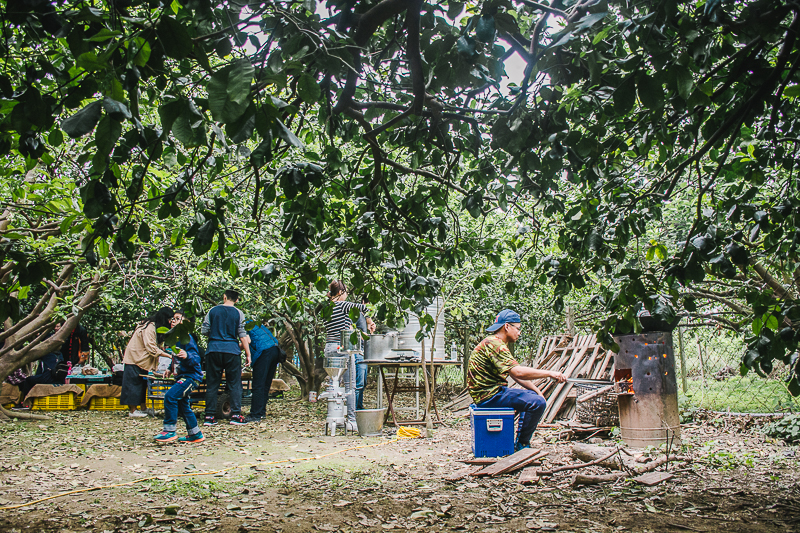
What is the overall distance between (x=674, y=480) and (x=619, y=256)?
7.18 ft

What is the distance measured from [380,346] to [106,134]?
23.2 feet

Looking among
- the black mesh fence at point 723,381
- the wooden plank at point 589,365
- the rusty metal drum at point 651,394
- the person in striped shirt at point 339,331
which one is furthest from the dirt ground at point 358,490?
the black mesh fence at point 723,381

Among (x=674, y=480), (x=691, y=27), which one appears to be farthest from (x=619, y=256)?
(x=674, y=480)

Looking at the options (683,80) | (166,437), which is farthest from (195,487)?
(683,80)

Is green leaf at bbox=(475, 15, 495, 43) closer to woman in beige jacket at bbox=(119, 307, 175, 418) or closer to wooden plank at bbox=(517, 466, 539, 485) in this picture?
wooden plank at bbox=(517, 466, 539, 485)

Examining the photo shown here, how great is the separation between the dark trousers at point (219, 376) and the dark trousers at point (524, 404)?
4115mm

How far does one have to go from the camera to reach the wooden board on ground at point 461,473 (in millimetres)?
4551

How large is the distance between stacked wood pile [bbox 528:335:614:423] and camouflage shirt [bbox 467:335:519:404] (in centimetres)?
354

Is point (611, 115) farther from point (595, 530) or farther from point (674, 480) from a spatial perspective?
point (674, 480)

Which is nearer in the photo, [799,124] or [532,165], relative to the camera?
[532,165]

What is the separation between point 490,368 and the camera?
5441mm

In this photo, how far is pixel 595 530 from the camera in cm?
319

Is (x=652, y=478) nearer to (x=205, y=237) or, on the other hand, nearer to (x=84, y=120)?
(x=205, y=237)

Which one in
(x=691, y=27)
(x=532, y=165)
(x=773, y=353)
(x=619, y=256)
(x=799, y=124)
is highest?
(x=799, y=124)
